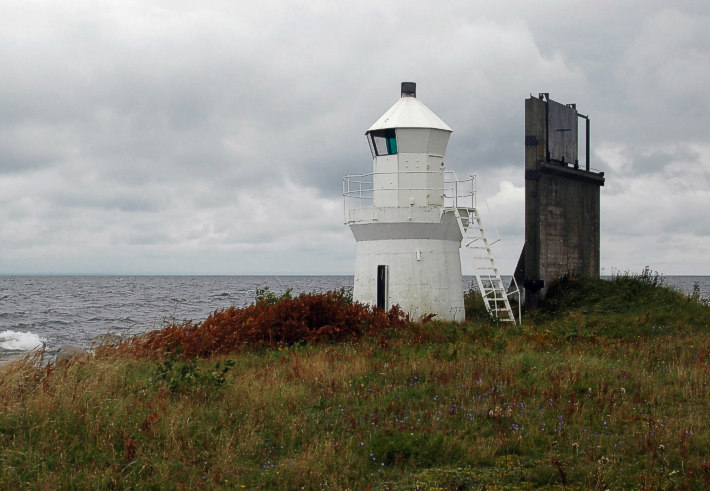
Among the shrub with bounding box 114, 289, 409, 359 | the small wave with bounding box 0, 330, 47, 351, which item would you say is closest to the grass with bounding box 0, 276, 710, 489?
the shrub with bounding box 114, 289, 409, 359

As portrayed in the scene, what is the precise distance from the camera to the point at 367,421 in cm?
900

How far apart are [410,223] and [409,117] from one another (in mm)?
3139

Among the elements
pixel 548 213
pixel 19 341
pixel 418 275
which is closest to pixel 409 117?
pixel 418 275

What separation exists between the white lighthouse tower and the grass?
20.2ft

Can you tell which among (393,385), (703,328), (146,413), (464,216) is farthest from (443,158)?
(146,413)

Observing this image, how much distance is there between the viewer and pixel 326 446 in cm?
775

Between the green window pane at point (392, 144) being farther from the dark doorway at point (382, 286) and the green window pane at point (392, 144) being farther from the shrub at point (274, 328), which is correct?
the shrub at point (274, 328)

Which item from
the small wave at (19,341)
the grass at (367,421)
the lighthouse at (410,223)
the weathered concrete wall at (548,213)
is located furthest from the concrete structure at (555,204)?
the small wave at (19,341)

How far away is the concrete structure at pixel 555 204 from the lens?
78.2 feet

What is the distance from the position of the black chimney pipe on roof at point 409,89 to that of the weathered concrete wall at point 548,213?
501cm

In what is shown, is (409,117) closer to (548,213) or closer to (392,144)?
(392,144)

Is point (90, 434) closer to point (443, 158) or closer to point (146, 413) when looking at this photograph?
point (146, 413)

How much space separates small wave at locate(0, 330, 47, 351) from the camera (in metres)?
27.8

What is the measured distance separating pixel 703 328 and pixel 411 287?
25.7 ft
